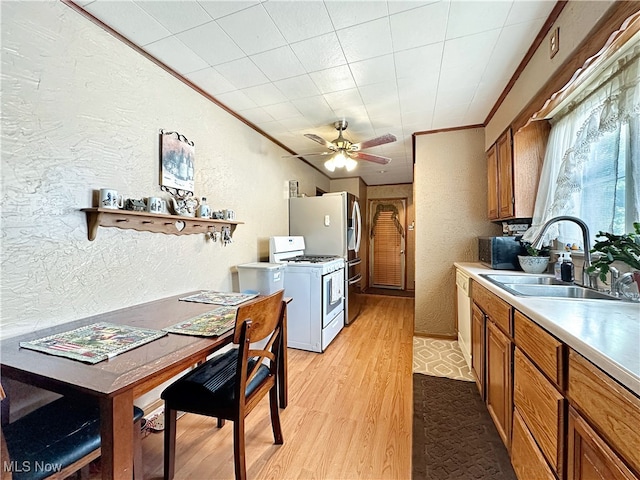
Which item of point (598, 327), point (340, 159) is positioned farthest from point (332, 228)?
point (598, 327)

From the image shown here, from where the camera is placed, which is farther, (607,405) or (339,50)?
(339,50)

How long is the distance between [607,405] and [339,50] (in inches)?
86.3

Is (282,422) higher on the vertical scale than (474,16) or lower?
lower

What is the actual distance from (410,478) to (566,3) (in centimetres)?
262

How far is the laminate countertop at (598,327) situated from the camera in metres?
0.67

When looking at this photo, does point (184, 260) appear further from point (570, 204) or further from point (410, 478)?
point (570, 204)

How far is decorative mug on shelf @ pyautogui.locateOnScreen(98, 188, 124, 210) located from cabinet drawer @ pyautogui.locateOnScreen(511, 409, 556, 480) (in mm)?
2359

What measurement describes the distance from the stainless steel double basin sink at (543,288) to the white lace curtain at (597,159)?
37cm

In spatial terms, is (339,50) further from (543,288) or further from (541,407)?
(541,407)

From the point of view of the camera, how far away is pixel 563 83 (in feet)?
5.17

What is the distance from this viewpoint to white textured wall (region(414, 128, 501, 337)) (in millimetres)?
3172

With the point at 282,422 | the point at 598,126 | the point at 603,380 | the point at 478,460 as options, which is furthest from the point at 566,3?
the point at 282,422

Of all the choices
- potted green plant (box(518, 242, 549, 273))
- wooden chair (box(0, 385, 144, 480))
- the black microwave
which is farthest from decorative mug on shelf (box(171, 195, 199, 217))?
potted green plant (box(518, 242, 549, 273))

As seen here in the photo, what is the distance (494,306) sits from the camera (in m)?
1.62
